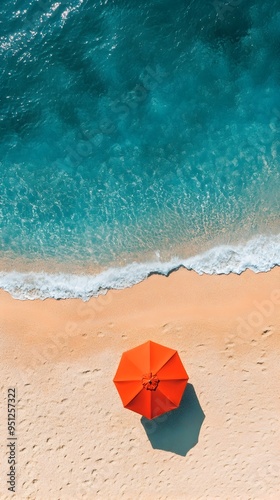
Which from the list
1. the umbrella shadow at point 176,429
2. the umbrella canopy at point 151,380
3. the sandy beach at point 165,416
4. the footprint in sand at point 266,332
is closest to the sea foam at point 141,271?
the sandy beach at point 165,416

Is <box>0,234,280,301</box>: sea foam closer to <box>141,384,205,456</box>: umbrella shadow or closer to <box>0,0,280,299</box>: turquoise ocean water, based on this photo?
<box>0,0,280,299</box>: turquoise ocean water

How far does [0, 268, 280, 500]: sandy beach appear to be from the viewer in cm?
1478

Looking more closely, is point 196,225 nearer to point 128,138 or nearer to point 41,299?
point 128,138

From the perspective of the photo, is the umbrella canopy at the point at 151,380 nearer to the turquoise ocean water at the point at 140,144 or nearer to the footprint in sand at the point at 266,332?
the footprint in sand at the point at 266,332

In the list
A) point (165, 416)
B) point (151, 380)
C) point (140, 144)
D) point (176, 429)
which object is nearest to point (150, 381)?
point (151, 380)

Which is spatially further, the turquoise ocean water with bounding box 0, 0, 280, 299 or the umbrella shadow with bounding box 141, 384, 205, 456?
the turquoise ocean water with bounding box 0, 0, 280, 299

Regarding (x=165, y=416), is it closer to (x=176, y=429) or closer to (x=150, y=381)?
(x=176, y=429)

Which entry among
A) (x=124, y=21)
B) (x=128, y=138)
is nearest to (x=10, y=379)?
(x=128, y=138)

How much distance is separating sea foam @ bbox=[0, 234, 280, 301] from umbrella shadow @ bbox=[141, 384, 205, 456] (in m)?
4.42

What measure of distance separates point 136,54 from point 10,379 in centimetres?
1195

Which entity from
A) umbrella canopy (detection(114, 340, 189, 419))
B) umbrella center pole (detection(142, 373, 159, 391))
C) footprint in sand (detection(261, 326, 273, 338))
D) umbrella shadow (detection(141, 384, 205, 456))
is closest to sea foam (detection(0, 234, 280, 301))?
footprint in sand (detection(261, 326, 273, 338))

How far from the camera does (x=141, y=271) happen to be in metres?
16.0

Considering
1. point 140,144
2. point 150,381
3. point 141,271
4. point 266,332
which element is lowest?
point 150,381

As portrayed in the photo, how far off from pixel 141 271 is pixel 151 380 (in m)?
4.00
